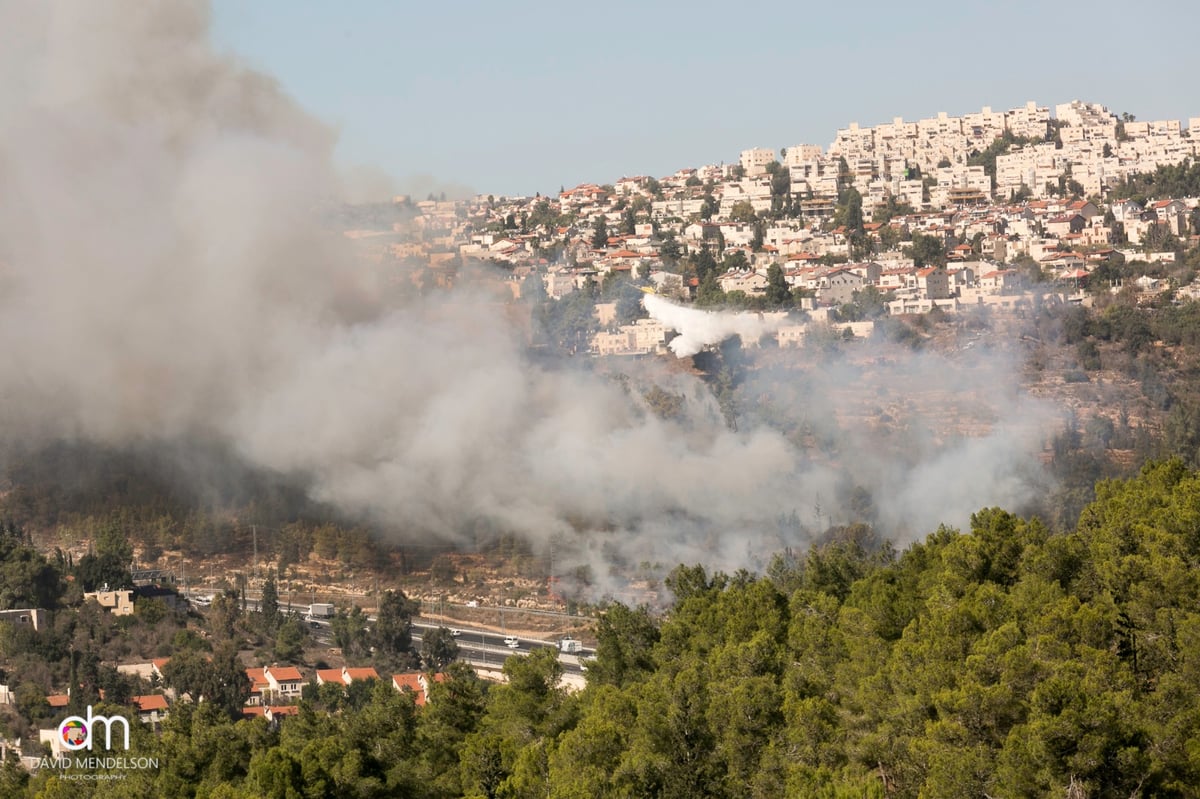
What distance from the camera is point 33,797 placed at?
29344 mm

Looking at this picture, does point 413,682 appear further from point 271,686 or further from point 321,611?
point 321,611

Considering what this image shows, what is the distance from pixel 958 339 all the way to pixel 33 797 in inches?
1896

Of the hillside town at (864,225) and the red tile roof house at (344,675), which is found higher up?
the hillside town at (864,225)

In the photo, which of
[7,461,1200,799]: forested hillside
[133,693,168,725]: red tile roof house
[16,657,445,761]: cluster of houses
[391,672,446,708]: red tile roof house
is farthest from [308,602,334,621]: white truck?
[7,461,1200,799]: forested hillside

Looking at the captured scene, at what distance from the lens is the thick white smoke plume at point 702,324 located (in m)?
70.7

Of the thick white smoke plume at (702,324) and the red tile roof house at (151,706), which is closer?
the red tile roof house at (151,706)

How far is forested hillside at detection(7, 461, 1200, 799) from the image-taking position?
22.9m

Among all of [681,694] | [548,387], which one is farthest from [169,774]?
[548,387]

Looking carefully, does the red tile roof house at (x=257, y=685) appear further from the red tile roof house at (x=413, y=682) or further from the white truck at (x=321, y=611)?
the white truck at (x=321, y=611)

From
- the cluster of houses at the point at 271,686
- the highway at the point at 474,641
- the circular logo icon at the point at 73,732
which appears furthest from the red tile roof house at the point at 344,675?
the circular logo icon at the point at 73,732

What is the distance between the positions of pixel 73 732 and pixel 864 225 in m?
76.6

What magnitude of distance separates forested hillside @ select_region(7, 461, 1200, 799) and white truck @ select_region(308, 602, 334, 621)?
13216 mm

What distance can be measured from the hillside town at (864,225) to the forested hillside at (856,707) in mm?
24923

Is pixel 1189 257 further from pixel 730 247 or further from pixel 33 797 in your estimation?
pixel 33 797
